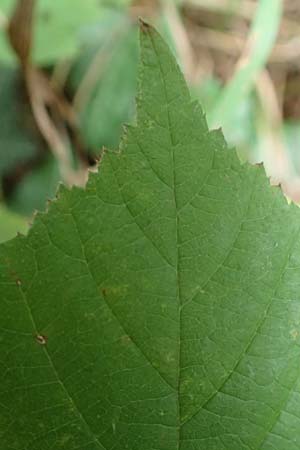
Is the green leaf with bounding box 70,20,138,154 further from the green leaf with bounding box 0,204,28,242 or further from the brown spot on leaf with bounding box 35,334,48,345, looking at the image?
the brown spot on leaf with bounding box 35,334,48,345

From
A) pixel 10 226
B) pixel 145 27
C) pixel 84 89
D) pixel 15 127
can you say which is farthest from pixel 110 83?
pixel 145 27

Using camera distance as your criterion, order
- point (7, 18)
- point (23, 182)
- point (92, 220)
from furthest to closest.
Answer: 1. point (23, 182)
2. point (7, 18)
3. point (92, 220)

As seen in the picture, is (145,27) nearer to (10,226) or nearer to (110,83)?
(10,226)

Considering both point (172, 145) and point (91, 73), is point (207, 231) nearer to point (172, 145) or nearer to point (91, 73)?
point (172, 145)

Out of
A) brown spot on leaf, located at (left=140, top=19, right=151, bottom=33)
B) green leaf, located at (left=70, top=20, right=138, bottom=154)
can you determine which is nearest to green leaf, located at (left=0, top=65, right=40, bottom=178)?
green leaf, located at (left=70, top=20, right=138, bottom=154)

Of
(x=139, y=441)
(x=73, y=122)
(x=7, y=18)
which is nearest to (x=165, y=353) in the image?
(x=139, y=441)

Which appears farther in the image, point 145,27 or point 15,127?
point 15,127

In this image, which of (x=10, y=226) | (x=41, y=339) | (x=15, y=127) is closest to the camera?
(x=41, y=339)

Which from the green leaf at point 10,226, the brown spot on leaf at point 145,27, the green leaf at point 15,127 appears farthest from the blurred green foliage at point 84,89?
the brown spot on leaf at point 145,27
